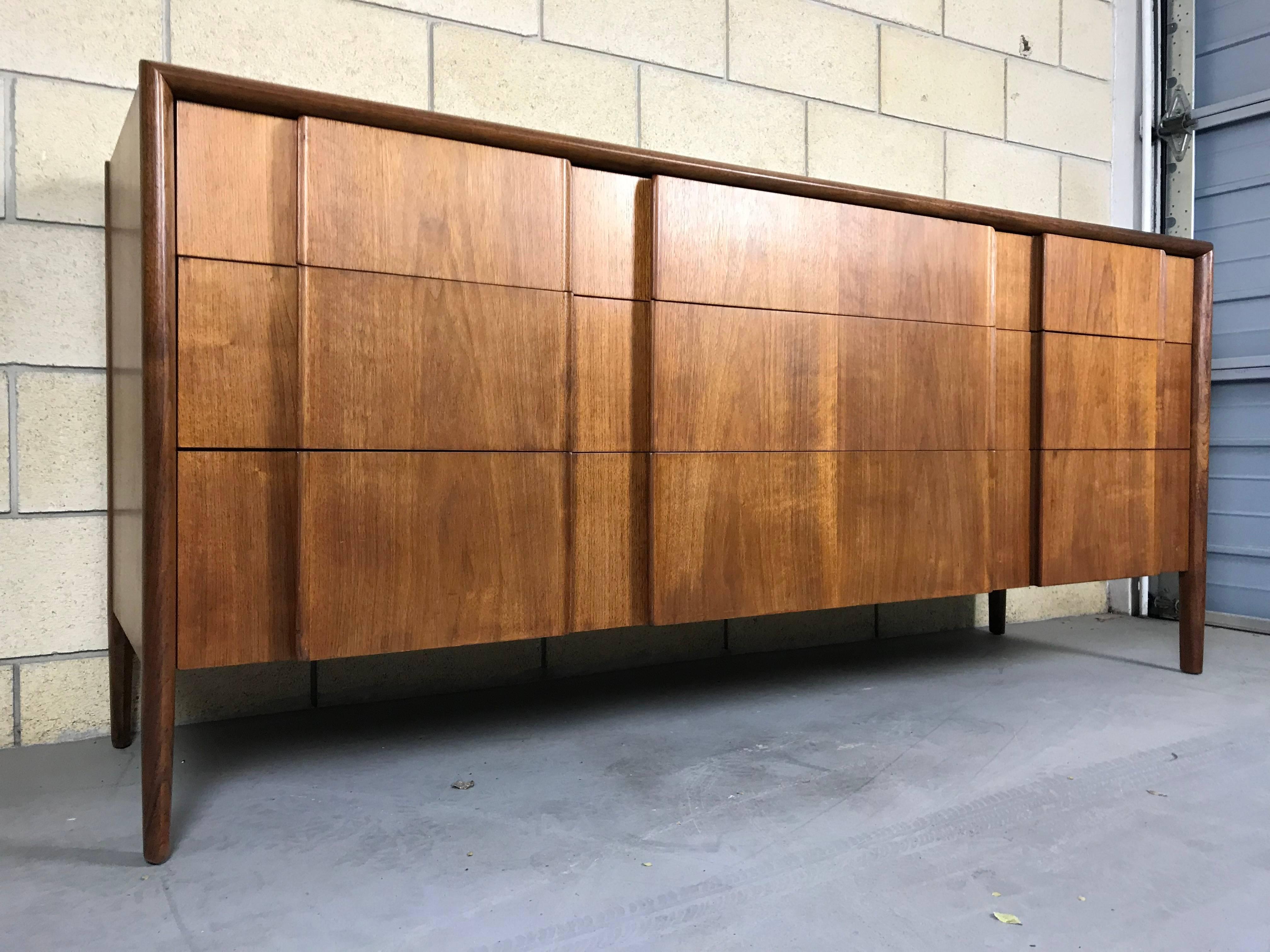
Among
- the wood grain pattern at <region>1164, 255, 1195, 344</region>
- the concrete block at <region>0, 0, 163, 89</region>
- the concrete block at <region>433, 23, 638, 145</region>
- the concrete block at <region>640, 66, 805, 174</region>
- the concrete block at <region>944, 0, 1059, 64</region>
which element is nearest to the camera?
the concrete block at <region>0, 0, 163, 89</region>

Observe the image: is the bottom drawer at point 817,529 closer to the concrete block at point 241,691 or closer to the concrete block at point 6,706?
the concrete block at point 241,691

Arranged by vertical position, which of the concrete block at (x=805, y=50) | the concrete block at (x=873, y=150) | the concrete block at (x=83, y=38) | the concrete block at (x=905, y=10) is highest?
the concrete block at (x=905, y=10)

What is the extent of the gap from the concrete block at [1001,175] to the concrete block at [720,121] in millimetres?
575

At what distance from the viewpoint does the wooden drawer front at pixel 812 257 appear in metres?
1.54

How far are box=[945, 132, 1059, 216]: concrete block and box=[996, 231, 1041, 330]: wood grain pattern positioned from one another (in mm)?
840

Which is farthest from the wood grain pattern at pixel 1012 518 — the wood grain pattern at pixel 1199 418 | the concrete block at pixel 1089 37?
the concrete block at pixel 1089 37

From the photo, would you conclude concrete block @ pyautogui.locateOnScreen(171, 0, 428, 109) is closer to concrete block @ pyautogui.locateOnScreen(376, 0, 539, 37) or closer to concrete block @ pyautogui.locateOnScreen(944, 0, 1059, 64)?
concrete block @ pyautogui.locateOnScreen(376, 0, 539, 37)

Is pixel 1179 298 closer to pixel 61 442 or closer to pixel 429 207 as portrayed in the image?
pixel 429 207

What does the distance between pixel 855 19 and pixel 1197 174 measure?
141cm

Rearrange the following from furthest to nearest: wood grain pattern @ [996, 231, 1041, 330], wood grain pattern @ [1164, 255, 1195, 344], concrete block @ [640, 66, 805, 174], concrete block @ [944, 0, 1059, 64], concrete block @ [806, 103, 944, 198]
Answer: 1. concrete block @ [944, 0, 1059, 64]
2. concrete block @ [806, 103, 944, 198]
3. concrete block @ [640, 66, 805, 174]
4. wood grain pattern @ [1164, 255, 1195, 344]
5. wood grain pattern @ [996, 231, 1041, 330]

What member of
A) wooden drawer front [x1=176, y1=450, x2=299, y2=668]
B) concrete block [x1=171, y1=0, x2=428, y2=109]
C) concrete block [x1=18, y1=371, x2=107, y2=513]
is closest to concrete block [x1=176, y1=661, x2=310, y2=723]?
concrete block [x1=18, y1=371, x2=107, y2=513]

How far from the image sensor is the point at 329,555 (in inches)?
51.4

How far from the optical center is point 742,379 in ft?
5.23

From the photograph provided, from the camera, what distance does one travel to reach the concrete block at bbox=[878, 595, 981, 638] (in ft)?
8.63
